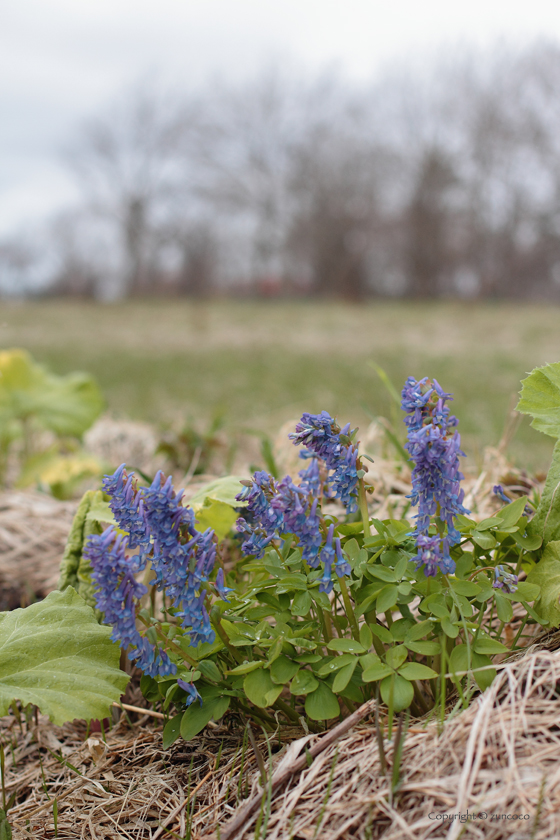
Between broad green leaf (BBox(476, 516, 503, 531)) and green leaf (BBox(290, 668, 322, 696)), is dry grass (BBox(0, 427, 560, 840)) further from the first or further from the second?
broad green leaf (BBox(476, 516, 503, 531))

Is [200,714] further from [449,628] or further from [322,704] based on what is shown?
[449,628]

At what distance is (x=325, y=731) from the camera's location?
1.11 meters

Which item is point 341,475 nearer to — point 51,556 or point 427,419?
point 427,419

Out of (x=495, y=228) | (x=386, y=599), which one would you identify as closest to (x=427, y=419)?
(x=386, y=599)

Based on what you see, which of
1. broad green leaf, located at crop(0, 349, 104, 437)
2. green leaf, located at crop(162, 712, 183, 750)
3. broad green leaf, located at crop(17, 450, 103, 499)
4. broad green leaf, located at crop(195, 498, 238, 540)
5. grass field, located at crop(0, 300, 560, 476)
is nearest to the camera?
green leaf, located at crop(162, 712, 183, 750)

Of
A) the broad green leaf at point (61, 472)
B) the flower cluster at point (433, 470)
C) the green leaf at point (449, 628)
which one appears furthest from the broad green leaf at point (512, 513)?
the broad green leaf at point (61, 472)

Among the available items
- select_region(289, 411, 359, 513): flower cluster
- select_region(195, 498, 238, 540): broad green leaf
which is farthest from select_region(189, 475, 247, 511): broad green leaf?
select_region(289, 411, 359, 513): flower cluster

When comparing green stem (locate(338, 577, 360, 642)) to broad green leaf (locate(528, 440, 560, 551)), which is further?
broad green leaf (locate(528, 440, 560, 551))

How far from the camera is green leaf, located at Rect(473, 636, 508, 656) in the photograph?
978mm

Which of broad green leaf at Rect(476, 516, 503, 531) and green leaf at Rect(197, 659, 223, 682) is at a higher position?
broad green leaf at Rect(476, 516, 503, 531)

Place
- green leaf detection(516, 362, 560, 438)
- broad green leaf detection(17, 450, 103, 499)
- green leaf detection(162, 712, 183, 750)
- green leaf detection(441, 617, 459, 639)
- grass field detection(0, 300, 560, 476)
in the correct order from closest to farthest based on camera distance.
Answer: green leaf detection(441, 617, 459, 639) < green leaf detection(162, 712, 183, 750) < green leaf detection(516, 362, 560, 438) < broad green leaf detection(17, 450, 103, 499) < grass field detection(0, 300, 560, 476)

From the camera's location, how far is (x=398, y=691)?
0.93m

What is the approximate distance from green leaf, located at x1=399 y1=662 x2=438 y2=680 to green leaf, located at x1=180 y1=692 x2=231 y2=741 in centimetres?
29

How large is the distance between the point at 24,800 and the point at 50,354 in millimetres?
10410
